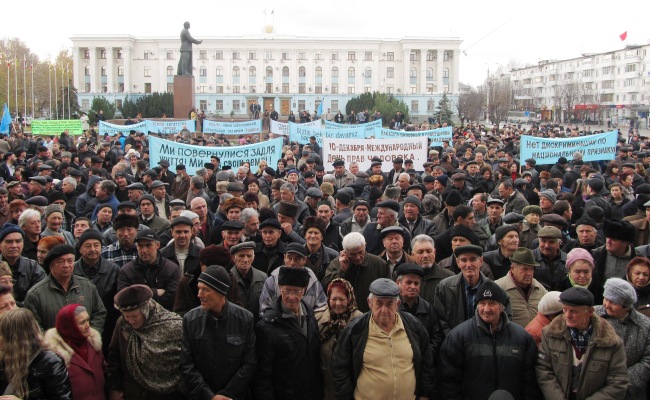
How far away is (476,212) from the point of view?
863 centimetres

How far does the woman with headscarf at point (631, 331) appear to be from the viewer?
4.66 metres

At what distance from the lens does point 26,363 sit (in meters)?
4.03

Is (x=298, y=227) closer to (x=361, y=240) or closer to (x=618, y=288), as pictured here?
(x=361, y=240)

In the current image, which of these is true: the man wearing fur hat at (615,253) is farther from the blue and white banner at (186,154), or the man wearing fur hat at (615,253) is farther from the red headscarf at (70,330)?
the blue and white banner at (186,154)

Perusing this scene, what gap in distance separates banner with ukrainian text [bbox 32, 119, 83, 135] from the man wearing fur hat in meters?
20.1

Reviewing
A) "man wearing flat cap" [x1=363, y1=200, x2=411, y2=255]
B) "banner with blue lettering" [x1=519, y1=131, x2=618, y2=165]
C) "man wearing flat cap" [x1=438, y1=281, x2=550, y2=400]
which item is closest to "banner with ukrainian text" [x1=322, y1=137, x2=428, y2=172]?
"banner with blue lettering" [x1=519, y1=131, x2=618, y2=165]

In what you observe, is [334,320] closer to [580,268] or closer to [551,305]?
[551,305]

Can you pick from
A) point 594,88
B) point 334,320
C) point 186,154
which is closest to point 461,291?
point 334,320

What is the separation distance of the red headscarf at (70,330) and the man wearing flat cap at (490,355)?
97.9 inches

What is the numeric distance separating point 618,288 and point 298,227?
4.30 metres

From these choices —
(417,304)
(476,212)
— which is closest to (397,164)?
(476,212)

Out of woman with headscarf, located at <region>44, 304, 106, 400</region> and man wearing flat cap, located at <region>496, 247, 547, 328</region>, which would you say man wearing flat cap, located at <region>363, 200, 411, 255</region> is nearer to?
man wearing flat cap, located at <region>496, 247, 547, 328</region>

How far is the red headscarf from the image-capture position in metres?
4.50

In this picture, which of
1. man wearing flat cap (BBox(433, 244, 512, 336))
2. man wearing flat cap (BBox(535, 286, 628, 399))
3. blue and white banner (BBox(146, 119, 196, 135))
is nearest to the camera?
man wearing flat cap (BBox(535, 286, 628, 399))
